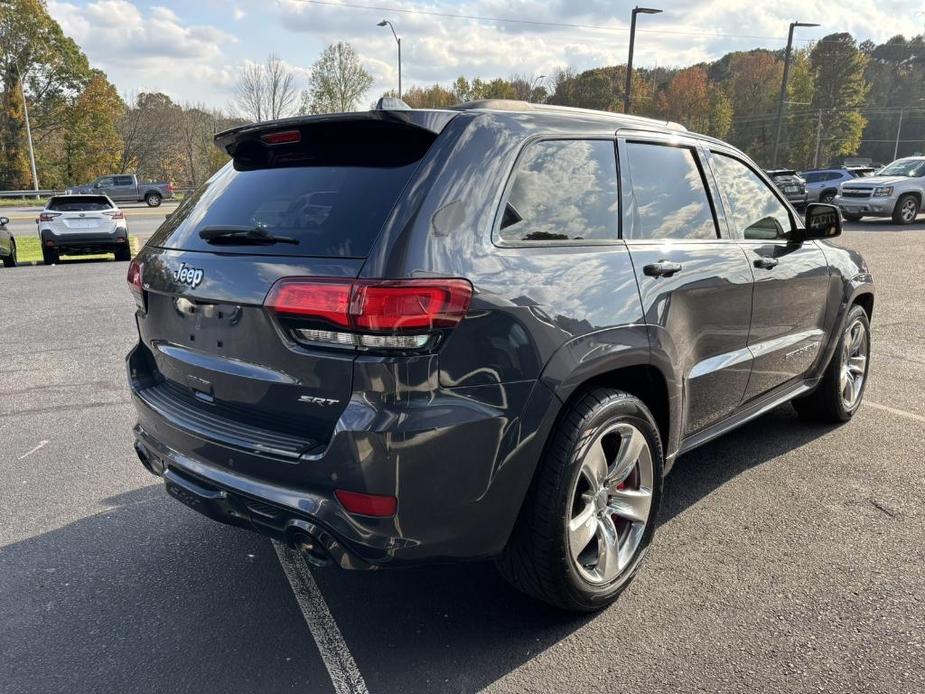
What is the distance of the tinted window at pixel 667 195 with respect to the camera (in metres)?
3.01

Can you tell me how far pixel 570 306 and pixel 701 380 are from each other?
1100 mm

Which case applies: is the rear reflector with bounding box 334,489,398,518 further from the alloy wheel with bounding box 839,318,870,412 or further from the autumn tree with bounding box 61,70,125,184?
the autumn tree with bounding box 61,70,125,184

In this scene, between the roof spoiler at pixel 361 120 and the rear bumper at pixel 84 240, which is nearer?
the roof spoiler at pixel 361 120

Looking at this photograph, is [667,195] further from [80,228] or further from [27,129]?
[27,129]

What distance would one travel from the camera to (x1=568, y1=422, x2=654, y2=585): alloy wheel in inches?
105

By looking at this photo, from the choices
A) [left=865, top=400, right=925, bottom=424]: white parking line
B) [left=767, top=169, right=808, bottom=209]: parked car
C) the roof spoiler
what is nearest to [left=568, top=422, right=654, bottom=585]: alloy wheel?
the roof spoiler

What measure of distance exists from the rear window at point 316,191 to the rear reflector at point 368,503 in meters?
0.73

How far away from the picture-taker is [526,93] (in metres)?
72.2

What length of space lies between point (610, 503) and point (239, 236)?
1.74m

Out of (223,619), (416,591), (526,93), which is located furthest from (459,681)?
(526,93)

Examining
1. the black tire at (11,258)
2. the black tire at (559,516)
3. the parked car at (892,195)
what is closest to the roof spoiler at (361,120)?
the black tire at (559,516)

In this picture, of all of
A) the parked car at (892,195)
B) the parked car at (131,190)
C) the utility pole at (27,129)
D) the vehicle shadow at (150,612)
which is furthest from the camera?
the utility pole at (27,129)

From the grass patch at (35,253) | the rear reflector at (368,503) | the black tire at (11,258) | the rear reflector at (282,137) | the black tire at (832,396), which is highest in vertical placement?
the rear reflector at (282,137)

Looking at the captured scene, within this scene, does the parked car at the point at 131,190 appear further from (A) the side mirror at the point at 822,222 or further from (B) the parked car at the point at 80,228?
(A) the side mirror at the point at 822,222
